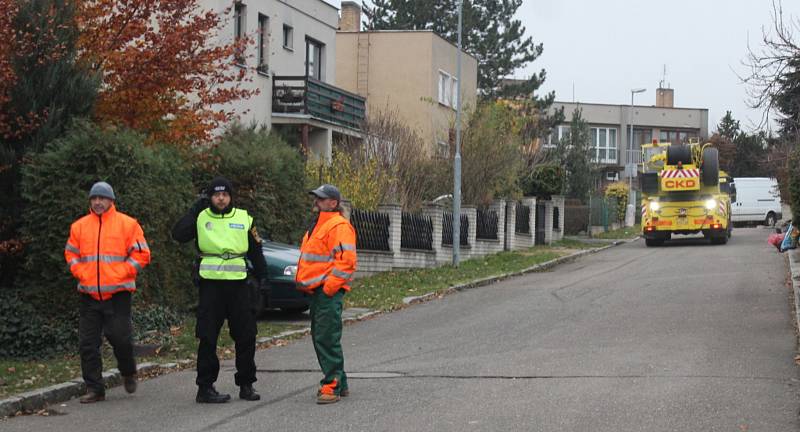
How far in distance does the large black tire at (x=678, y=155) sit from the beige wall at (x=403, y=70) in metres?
8.42

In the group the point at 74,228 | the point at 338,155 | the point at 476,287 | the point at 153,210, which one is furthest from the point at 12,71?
the point at 338,155

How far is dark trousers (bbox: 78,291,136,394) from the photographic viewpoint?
9602mm

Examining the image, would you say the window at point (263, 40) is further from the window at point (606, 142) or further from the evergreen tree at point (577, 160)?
the window at point (606, 142)

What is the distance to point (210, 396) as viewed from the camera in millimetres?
9391

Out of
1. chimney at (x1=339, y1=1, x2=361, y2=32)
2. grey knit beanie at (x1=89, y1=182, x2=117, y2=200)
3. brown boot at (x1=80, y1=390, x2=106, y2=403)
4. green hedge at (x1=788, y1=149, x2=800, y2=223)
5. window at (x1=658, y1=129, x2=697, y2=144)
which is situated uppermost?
chimney at (x1=339, y1=1, x2=361, y2=32)

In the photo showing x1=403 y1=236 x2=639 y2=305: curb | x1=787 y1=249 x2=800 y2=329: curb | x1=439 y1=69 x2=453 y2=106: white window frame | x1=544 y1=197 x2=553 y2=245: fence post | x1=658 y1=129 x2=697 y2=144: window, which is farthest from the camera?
x1=658 y1=129 x2=697 y2=144: window

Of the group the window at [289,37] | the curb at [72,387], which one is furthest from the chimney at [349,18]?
the curb at [72,387]

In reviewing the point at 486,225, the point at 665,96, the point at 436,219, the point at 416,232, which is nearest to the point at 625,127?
the point at 665,96

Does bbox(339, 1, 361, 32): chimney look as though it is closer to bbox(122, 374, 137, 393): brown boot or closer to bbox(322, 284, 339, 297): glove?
bbox(122, 374, 137, 393): brown boot

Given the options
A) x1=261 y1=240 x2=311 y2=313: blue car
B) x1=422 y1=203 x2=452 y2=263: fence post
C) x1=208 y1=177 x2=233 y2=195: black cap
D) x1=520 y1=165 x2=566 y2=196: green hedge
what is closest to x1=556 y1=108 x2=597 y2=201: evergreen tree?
x1=520 y1=165 x2=566 y2=196: green hedge

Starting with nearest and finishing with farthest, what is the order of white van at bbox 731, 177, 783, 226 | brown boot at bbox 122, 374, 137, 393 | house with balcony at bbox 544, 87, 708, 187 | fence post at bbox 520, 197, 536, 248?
1. brown boot at bbox 122, 374, 137, 393
2. fence post at bbox 520, 197, 536, 248
3. white van at bbox 731, 177, 783, 226
4. house with balcony at bbox 544, 87, 708, 187

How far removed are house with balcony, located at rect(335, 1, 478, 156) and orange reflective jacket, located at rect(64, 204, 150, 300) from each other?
96.3ft

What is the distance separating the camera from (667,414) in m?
8.45

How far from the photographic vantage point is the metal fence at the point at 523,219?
34.9 meters
